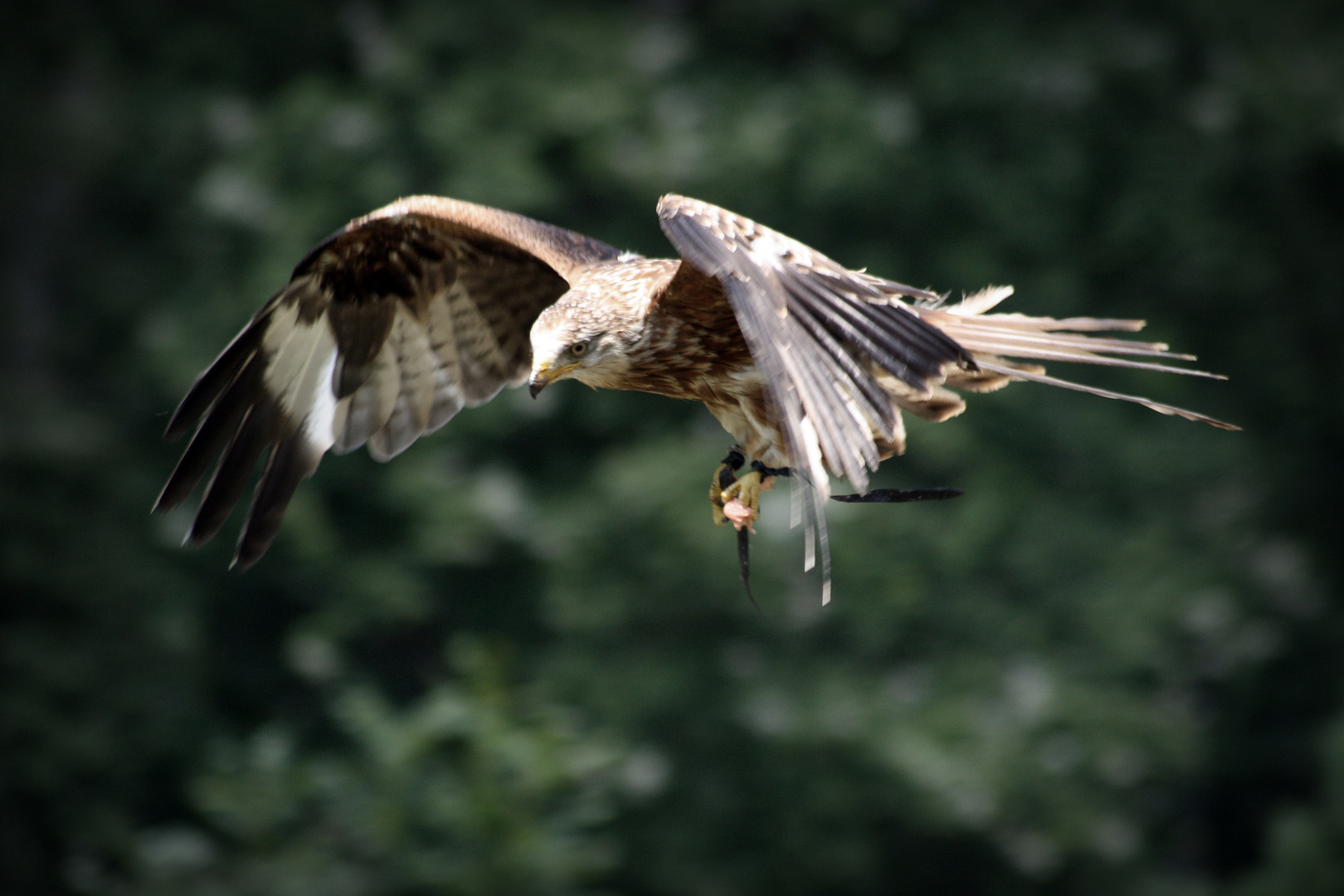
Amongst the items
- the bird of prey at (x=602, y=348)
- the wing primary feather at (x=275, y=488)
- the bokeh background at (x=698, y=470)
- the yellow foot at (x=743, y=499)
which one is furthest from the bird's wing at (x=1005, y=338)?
the bokeh background at (x=698, y=470)

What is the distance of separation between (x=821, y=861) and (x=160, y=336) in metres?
5.17

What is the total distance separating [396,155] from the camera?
8992 millimetres

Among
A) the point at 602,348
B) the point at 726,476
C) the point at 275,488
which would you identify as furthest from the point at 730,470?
the point at 275,488

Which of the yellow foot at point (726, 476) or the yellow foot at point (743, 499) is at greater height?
the yellow foot at point (726, 476)

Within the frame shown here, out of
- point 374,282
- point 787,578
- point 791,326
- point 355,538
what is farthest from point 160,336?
point 791,326

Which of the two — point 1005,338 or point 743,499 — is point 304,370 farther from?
point 1005,338

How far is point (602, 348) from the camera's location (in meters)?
3.53

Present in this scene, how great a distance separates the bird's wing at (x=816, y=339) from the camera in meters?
2.69

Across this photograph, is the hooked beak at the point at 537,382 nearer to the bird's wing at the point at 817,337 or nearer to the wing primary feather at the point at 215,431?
the bird's wing at the point at 817,337

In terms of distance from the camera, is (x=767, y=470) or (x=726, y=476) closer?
(x=767, y=470)

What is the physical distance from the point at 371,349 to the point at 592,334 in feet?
4.37

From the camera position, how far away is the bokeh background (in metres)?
8.51

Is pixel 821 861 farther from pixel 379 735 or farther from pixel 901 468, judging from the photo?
pixel 379 735

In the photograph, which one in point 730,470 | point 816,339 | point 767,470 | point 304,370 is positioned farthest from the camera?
point 304,370
